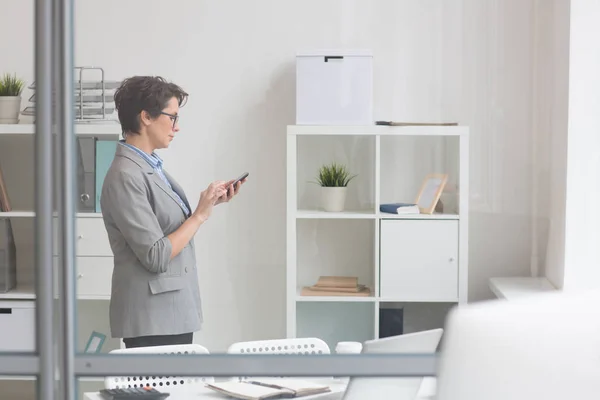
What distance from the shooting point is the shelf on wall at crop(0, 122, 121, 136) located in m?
2.53

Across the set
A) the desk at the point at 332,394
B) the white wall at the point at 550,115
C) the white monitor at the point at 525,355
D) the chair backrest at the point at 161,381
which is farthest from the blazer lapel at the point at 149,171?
the white monitor at the point at 525,355

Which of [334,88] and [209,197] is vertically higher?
[334,88]

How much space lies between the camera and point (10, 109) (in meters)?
2.58

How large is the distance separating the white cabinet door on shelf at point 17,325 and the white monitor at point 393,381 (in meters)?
0.95

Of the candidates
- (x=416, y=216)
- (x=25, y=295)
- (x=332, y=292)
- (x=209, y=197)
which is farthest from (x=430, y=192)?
(x=25, y=295)

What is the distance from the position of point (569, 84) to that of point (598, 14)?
23cm

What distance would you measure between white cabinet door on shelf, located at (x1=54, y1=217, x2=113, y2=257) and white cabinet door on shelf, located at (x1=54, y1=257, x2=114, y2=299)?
18 millimetres

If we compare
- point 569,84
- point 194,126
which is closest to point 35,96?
point 194,126

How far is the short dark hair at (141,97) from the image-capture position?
2.62 m

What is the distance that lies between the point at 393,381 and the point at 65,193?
3.54 feet

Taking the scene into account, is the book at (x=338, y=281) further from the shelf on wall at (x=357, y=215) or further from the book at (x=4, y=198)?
the book at (x=4, y=198)

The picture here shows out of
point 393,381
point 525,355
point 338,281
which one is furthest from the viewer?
point 338,281

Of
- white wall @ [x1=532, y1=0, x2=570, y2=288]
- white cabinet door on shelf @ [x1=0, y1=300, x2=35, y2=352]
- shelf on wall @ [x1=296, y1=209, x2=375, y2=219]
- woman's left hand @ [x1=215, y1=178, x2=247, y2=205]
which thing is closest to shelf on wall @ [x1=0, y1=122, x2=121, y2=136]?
woman's left hand @ [x1=215, y1=178, x2=247, y2=205]

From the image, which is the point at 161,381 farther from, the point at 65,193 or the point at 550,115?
the point at 550,115
